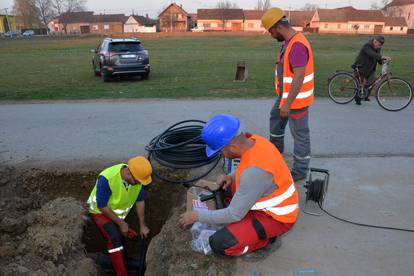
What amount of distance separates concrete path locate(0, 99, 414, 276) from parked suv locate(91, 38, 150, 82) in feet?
12.9

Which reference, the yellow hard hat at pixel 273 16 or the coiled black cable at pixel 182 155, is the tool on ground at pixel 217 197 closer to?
the coiled black cable at pixel 182 155

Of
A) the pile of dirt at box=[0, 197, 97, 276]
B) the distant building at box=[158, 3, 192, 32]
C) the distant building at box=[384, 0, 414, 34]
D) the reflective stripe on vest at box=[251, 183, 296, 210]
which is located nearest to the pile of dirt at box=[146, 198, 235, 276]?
the reflective stripe on vest at box=[251, 183, 296, 210]

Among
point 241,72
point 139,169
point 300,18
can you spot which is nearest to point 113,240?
point 139,169

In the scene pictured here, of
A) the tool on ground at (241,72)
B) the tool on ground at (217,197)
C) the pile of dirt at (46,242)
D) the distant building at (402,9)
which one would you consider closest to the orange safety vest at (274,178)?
the tool on ground at (217,197)

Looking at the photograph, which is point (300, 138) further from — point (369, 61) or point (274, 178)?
point (369, 61)

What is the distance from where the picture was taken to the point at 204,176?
4.77 meters

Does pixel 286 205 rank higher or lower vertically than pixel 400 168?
higher

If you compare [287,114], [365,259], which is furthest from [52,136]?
[365,259]

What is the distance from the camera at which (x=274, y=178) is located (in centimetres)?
280

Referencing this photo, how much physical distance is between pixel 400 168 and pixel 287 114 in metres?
2.03

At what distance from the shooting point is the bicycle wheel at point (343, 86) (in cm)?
877

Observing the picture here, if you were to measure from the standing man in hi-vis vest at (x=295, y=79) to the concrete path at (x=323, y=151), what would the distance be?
68 cm

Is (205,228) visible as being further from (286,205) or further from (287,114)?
(287,114)

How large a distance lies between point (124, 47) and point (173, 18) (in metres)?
80.5
